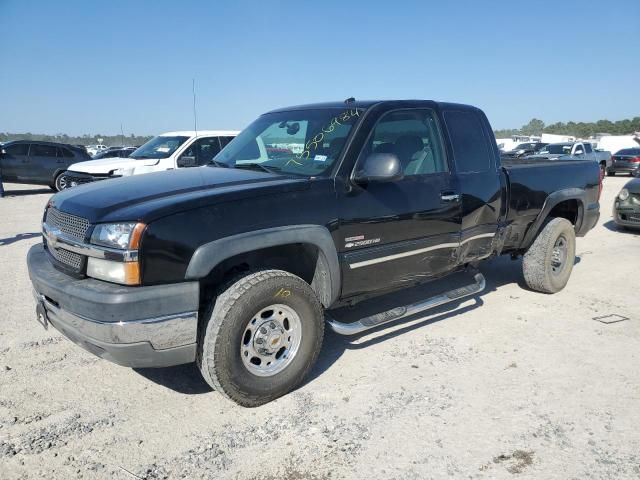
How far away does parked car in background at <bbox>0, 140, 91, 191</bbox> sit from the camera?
1592 centimetres

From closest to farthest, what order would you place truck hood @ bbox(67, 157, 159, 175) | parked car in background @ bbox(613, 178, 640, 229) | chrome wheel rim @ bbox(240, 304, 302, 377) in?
chrome wheel rim @ bbox(240, 304, 302, 377), parked car in background @ bbox(613, 178, 640, 229), truck hood @ bbox(67, 157, 159, 175)

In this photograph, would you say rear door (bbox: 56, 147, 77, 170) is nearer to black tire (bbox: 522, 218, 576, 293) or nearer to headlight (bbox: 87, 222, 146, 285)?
black tire (bbox: 522, 218, 576, 293)

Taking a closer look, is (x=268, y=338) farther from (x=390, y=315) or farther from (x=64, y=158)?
(x=64, y=158)

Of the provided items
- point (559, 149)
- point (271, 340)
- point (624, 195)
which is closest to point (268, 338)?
point (271, 340)

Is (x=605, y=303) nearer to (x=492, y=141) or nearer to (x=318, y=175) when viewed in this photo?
(x=492, y=141)

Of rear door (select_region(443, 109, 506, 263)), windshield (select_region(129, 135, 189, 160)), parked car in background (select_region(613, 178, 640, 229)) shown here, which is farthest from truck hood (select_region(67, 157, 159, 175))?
parked car in background (select_region(613, 178, 640, 229))

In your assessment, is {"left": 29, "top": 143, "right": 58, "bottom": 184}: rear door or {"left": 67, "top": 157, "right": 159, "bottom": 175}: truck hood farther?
{"left": 29, "top": 143, "right": 58, "bottom": 184}: rear door

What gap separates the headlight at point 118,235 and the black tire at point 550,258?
4.35 meters

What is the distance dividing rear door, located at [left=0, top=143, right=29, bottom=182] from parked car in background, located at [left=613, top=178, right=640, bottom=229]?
16407mm

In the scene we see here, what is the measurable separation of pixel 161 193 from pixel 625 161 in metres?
26.2

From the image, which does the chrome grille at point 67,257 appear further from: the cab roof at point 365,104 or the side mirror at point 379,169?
the cab roof at point 365,104

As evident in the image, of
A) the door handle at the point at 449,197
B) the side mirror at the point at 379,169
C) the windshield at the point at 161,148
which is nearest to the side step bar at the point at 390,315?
the door handle at the point at 449,197

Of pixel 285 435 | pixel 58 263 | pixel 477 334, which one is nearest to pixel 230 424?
pixel 285 435

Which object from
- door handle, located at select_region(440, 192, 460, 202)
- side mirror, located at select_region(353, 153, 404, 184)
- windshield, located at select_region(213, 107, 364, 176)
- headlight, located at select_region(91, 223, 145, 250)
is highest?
windshield, located at select_region(213, 107, 364, 176)
